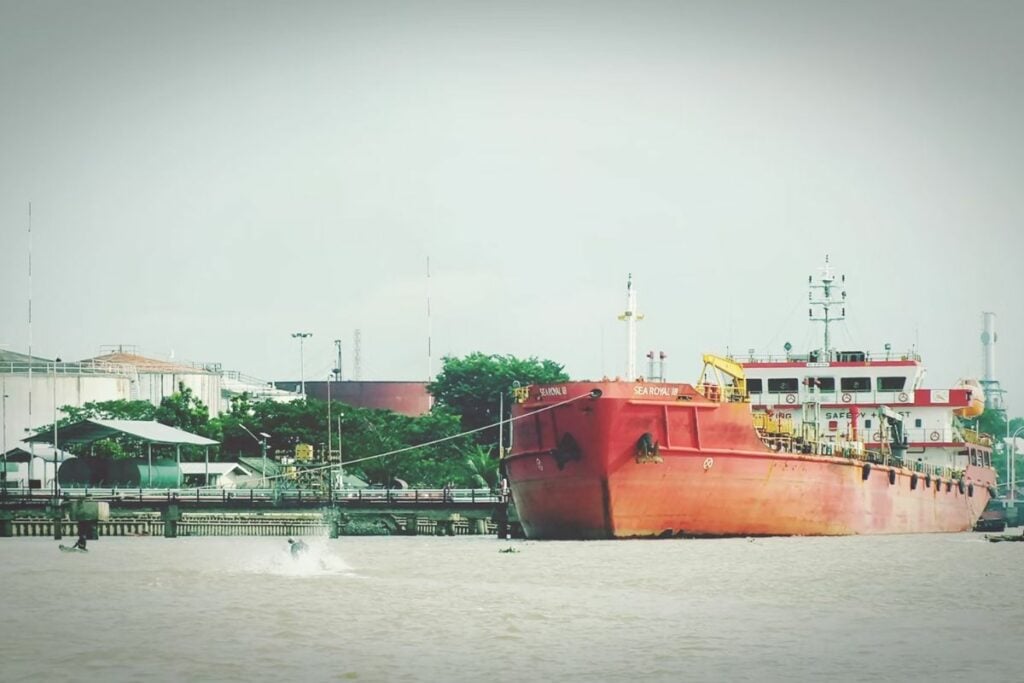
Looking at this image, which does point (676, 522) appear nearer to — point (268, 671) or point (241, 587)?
point (241, 587)

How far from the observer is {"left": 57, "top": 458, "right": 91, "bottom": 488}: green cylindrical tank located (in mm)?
101312

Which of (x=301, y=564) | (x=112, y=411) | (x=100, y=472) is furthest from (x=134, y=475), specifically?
(x=301, y=564)

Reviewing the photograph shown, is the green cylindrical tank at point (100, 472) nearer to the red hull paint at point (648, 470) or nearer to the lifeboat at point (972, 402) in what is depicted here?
the red hull paint at point (648, 470)

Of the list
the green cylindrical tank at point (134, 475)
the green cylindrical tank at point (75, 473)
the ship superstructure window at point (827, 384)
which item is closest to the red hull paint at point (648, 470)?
the ship superstructure window at point (827, 384)

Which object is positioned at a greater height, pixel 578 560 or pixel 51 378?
pixel 51 378

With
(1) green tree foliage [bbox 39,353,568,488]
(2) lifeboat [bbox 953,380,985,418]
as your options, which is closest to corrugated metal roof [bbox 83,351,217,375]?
(1) green tree foliage [bbox 39,353,568,488]

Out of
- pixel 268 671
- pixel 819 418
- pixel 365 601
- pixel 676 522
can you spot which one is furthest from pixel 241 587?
pixel 819 418

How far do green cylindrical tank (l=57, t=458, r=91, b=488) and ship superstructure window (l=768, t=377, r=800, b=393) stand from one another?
40.9m

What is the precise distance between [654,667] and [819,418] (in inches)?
2018

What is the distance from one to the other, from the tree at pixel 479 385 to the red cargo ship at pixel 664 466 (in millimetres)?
75129

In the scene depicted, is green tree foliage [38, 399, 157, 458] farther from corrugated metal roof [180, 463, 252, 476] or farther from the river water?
the river water

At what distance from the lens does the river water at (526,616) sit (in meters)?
32.8

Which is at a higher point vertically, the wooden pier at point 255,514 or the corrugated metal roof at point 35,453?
the corrugated metal roof at point 35,453

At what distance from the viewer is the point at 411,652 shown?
1367 inches
